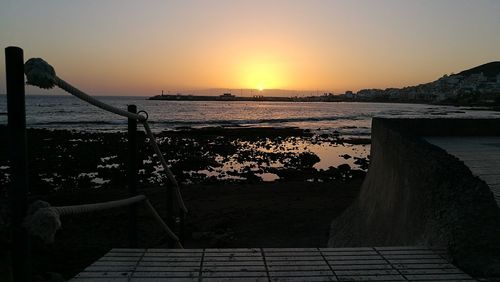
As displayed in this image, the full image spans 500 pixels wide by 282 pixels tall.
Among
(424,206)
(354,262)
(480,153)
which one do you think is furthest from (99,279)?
(480,153)

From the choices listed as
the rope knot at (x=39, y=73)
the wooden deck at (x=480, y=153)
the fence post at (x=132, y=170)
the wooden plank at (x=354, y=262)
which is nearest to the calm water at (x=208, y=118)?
the wooden deck at (x=480, y=153)

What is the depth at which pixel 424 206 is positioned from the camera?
390cm

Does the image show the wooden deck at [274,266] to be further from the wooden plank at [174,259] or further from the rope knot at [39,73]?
the rope knot at [39,73]

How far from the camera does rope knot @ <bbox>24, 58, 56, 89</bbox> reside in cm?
209

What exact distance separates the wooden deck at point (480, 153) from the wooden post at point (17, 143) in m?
4.08

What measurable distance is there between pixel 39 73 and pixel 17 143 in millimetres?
383

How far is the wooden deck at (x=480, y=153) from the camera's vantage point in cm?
541

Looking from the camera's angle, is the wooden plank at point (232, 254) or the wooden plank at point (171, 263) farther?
the wooden plank at point (232, 254)

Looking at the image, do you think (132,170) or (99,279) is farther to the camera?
(132,170)

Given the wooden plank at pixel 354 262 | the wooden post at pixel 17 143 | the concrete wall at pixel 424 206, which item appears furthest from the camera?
the concrete wall at pixel 424 206

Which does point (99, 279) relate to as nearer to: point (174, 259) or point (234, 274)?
point (174, 259)

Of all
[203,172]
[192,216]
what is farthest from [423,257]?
[203,172]

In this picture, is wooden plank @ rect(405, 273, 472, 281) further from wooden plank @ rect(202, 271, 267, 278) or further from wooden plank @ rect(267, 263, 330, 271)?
wooden plank @ rect(202, 271, 267, 278)

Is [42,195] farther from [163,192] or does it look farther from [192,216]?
[192,216]
